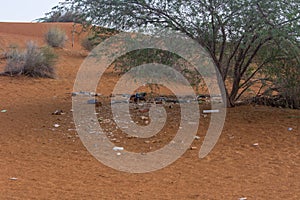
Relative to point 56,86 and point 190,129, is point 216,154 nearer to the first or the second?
point 190,129

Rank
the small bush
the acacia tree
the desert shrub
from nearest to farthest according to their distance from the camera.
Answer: the acacia tree → the desert shrub → the small bush

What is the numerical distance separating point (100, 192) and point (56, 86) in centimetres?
1082

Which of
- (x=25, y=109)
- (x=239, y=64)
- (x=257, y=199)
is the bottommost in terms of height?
(x=257, y=199)

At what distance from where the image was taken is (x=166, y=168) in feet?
21.5

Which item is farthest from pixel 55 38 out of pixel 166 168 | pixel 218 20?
pixel 166 168

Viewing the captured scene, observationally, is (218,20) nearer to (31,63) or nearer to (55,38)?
(31,63)

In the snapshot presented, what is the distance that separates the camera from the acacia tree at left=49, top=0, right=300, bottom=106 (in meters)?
8.21

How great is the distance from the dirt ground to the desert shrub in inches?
250

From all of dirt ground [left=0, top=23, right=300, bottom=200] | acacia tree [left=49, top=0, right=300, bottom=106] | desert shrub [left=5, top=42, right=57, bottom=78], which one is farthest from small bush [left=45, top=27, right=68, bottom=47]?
acacia tree [left=49, top=0, right=300, bottom=106]

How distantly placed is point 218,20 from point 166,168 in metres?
3.73

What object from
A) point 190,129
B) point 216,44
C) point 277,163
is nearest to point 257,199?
point 277,163

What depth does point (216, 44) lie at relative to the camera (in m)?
10.2

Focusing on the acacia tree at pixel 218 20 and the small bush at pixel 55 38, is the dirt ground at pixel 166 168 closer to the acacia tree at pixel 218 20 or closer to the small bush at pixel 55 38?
the acacia tree at pixel 218 20

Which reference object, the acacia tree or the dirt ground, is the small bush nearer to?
the dirt ground
